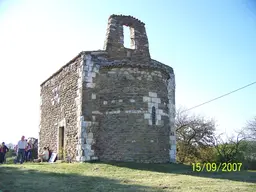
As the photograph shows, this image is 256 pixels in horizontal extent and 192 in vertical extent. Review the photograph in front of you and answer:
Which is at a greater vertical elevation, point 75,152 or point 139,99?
point 139,99

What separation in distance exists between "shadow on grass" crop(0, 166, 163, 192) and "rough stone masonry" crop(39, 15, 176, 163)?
10.7ft

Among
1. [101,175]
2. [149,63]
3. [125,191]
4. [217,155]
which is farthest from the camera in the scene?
[217,155]

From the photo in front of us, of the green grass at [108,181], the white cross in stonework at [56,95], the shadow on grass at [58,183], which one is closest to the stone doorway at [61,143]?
the white cross in stonework at [56,95]

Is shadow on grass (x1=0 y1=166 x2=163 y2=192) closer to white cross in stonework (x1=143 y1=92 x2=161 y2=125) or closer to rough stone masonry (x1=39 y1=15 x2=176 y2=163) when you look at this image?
rough stone masonry (x1=39 y1=15 x2=176 y2=163)

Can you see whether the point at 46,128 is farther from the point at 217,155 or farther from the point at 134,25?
the point at 217,155

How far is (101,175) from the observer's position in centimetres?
1081

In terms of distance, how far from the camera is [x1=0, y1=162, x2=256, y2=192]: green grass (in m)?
8.33

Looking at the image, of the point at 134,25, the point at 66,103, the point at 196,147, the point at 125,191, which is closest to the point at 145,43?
the point at 134,25

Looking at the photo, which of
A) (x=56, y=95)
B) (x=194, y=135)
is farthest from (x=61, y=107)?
(x=194, y=135)

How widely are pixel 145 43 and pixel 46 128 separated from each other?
779 cm

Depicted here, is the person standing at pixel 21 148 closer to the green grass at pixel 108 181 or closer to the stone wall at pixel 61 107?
the stone wall at pixel 61 107

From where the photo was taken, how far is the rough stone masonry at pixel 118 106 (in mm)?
13664

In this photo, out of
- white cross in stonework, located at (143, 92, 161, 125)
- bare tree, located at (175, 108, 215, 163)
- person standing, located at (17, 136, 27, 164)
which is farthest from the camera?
bare tree, located at (175, 108, 215, 163)

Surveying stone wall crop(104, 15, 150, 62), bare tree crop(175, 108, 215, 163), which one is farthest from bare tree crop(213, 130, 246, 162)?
stone wall crop(104, 15, 150, 62)
